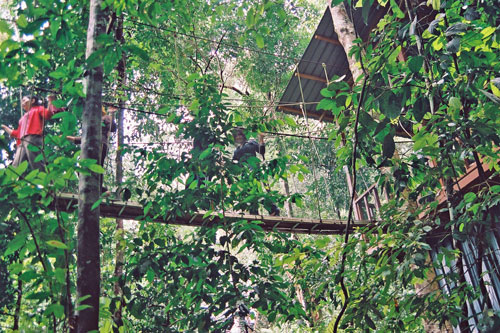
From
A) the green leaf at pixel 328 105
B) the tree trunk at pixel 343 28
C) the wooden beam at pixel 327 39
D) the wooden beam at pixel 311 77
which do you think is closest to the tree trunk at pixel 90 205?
the green leaf at pixel 328 105

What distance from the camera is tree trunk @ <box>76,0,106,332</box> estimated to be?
1189mm

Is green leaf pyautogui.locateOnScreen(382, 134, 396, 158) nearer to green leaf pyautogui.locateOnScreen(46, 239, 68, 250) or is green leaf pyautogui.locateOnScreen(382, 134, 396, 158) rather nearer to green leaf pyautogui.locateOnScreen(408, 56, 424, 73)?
green leaf pyautogui.locateOnScreen(408, 56, 424, 73)

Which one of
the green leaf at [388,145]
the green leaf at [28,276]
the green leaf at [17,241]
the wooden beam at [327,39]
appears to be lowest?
the green leaf at [28,276]

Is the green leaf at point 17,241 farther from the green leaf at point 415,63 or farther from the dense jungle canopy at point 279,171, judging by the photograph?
the green leaf at point 415,63

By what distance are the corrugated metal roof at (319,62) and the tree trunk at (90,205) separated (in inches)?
186

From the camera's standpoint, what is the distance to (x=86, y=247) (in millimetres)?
1253

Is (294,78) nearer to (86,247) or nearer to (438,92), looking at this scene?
(438,92)

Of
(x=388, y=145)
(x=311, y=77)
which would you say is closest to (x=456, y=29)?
(x=388, y=145)

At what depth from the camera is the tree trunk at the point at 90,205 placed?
1.19m

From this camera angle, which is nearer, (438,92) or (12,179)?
(12,179)

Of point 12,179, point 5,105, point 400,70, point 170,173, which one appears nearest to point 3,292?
point 5,105

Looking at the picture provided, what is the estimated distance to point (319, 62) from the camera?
21.5 feet

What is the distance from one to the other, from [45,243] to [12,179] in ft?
0.78

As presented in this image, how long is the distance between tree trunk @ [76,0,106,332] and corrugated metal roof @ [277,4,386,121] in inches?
186
